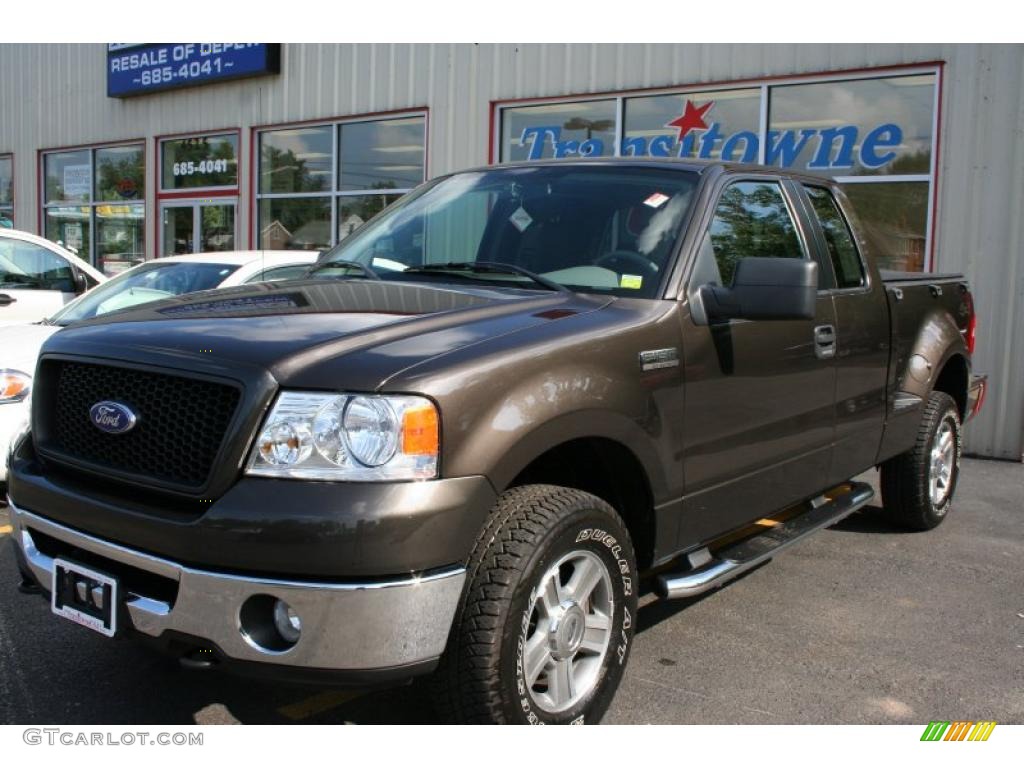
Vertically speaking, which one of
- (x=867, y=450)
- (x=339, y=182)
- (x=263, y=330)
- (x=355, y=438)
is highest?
(x=339, y=182)

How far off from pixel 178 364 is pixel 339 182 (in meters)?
10.4

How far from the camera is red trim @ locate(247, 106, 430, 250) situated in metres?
11.3

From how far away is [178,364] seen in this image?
105 inches

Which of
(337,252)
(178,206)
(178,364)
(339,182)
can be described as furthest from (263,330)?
(178,206)

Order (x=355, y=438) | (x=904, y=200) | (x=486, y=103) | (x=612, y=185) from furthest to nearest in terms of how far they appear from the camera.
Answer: (x=486, y=103)
(x=904, y=200)
(x=612, y=185)
(x=355, y=438)

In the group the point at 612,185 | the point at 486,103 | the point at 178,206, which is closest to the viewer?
the point at 612,185

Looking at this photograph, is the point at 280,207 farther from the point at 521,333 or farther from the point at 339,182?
the point at 521,333

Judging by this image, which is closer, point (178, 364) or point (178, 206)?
point (178, 364)

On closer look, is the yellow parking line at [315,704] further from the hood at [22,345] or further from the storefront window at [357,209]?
the storefront window at [357,209]

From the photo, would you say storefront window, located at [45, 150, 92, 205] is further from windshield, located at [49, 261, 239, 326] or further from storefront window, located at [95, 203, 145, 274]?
windshield, located at [49, 261, 239, 326]

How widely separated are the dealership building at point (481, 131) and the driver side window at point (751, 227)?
250cm

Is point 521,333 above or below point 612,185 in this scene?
below

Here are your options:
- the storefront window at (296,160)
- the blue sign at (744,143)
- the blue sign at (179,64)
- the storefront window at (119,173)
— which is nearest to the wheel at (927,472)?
the blue sign at (744,143)

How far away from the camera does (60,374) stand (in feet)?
10.1
